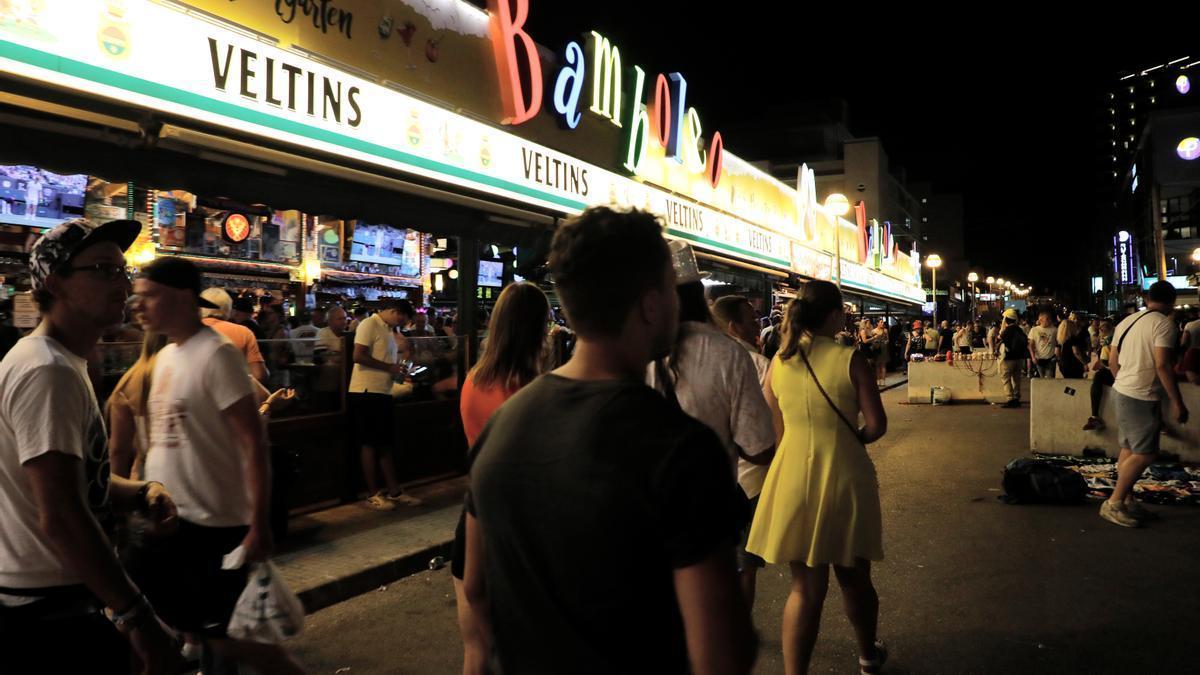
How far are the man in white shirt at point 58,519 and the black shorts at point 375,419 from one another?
522 cm

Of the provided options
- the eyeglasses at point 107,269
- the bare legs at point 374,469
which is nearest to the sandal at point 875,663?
the eyeglasses at point 107,269

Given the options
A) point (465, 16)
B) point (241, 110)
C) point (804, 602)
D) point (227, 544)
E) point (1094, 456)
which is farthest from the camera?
point (1094, 456)

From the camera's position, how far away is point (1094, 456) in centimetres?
1002

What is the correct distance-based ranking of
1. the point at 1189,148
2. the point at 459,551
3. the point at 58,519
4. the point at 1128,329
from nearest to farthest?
the point at 58,519 → the point at 459,551 → the point at 1128,329 → the point at 1189,148

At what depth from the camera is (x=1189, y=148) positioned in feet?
180

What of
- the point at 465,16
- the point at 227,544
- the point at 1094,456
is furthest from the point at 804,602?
the point at 1094,456

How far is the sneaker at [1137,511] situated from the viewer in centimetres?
674

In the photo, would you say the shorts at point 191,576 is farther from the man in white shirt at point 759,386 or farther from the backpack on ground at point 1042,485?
the backpack on ground at point 1042,485

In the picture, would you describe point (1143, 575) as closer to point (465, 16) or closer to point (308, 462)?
point (308, 462)

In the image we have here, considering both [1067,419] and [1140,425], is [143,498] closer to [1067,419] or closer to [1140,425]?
[1140,425]

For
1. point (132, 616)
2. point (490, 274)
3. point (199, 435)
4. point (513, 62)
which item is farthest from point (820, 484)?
point (490, 274)

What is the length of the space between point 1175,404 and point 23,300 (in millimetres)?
9692

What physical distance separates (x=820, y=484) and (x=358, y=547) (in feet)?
12.9

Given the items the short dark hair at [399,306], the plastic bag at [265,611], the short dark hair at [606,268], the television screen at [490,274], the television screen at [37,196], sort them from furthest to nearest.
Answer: the television screen at [490,274] → the television screen at [37,196] → the short dark hair at [399,306] → the plastic bag at [265,611] → the short dark hair at [606,268]
